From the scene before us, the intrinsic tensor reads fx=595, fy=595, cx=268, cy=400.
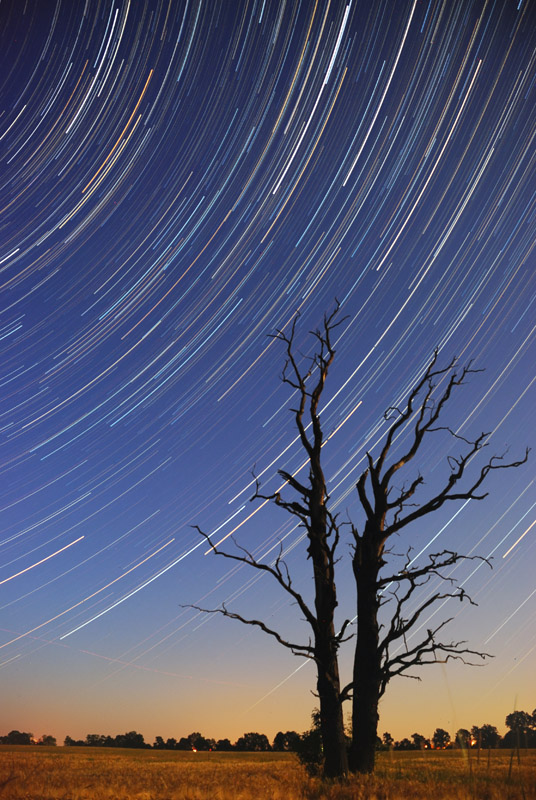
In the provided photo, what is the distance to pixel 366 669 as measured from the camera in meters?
11.3

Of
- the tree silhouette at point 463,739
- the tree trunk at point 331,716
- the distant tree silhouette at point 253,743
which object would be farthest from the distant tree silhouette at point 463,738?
the distant tree silhouette at point 253,743

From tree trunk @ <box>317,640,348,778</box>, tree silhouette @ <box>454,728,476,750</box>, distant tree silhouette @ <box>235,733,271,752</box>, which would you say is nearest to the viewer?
tree silhouette @ <box>454,728,476,750</box>

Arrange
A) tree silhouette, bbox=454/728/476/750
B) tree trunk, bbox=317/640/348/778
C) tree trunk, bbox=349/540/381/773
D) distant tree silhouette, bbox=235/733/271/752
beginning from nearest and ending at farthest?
tree silhouette, bbox=454/728/476/750
tree trunk, bbox=317/640/348/778
tree trunk, bbox=349/540/381/773
distant tree silhouette, bbox=235/733/271/752

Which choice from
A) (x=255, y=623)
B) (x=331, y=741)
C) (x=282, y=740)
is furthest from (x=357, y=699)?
(x=282, y=740)

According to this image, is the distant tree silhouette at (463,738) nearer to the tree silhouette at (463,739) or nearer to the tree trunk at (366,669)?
the tree silhouette at (463,739)

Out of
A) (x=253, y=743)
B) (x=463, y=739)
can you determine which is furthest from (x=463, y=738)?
(x=253, y=743)

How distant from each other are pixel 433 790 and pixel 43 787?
270 inches

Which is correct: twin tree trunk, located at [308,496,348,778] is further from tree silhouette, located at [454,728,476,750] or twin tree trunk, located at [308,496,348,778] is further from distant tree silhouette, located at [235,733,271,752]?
distant tree silhouette, located at [235,733,271,752]

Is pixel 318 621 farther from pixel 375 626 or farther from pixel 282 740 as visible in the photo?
pixel 282 740

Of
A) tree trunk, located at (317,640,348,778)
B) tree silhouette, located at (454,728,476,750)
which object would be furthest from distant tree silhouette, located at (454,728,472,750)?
tree trunk, located at (317,640,348,778)

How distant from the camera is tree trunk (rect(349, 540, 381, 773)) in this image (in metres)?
11.1

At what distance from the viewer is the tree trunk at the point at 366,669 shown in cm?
1108

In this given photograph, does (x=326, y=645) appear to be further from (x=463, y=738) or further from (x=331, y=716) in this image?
(x=463, y=738)

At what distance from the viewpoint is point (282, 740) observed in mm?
75750
